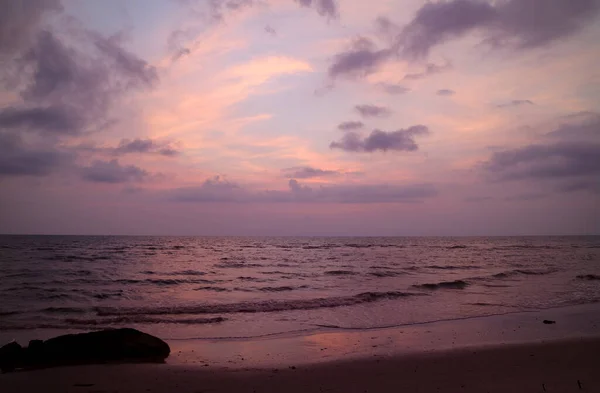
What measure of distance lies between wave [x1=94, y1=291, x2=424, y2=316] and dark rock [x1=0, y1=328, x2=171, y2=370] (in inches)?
263

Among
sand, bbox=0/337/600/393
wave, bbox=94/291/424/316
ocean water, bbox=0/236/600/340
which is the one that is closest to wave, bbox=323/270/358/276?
ocean water, bbox=0/236/600/340

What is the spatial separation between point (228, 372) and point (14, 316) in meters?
12.2

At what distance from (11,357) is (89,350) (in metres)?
1.69

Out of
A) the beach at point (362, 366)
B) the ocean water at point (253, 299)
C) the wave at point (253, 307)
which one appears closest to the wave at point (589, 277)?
the ocean water at point (253, 299)

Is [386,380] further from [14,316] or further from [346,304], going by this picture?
[14,316]

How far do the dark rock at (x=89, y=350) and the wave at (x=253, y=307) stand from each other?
6.68 m

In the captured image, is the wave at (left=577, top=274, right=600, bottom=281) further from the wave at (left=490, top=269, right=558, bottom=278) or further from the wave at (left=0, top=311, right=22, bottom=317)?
the wave at (left=0, top=311, right=22, bottom=317)

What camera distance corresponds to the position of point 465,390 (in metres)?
7.25

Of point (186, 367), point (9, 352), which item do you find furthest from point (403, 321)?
point (9, 352)

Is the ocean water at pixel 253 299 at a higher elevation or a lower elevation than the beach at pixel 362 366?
lower

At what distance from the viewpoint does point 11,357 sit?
9.42m

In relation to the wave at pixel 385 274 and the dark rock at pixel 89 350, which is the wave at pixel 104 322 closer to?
the dark rock at pixel 89 350

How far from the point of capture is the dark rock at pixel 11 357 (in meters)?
9.24

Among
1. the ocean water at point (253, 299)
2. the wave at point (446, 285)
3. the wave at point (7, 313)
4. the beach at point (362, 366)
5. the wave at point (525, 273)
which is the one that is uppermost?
the beach at point (362, 366)
